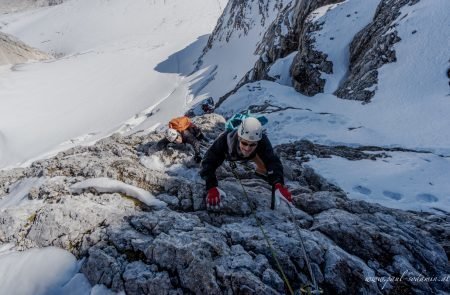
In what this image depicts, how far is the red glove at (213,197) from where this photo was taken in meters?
5.93

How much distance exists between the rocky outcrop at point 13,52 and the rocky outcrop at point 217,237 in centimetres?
9719

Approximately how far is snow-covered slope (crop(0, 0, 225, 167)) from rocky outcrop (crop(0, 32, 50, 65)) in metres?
8.86

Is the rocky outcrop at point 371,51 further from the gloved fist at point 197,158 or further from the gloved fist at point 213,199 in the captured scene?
the gloved fist at point 213,199

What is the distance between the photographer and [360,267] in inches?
197

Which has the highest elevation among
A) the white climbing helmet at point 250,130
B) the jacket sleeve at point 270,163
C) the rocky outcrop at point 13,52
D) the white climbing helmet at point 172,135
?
the white climbing helmet at point 250,130

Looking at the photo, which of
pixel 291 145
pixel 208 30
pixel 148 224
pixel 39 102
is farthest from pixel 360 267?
pixel 208 30

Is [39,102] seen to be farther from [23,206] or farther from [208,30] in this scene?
[208,30]

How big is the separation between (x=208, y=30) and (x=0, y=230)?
397ft

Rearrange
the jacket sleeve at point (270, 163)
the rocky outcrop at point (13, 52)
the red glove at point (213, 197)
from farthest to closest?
the rocky outcrop at point (13, 52), the jacket sleeve at point (270, 163), the red glove at point (213, 197)

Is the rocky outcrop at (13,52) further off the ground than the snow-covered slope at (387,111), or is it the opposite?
the snow-covered slope at (387,111)

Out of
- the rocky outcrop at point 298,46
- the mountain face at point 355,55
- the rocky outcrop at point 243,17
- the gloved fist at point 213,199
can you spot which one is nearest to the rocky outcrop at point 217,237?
the gloved fist at point 213,199

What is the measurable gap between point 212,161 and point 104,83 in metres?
66.4

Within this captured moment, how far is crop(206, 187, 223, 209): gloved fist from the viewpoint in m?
5.93

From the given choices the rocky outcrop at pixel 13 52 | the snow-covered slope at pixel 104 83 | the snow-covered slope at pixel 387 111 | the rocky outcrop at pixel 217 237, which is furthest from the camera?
the rocky outcrop at pixel 13 52
